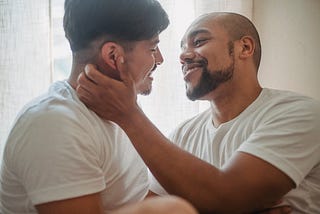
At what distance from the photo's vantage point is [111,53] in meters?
1.04

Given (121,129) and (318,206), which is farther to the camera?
(318,206)

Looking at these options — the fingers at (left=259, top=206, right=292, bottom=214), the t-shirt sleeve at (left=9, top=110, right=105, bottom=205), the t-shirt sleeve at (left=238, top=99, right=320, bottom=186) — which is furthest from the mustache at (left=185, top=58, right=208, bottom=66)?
the t-shirt sleeve at (left=9, top=110, right=105, bottom=205)

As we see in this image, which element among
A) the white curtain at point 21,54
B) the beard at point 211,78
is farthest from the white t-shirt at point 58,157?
the beard at point 211,78

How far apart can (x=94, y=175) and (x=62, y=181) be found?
74 mm

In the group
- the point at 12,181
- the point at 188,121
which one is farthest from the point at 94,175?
the point at 188,121

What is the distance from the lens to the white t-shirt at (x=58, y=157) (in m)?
0.81

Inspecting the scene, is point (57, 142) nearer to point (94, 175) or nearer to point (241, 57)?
point (94, 175)

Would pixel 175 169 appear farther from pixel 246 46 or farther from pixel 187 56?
pixel 246 46

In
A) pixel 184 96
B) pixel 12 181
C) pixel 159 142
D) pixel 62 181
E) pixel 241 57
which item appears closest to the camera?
pixel 62 181

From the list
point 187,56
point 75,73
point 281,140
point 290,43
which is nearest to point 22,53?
point 75,73

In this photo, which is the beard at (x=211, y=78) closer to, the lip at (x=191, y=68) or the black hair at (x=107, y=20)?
the lip at (x=191, y=68)

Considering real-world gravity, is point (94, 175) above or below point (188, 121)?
above

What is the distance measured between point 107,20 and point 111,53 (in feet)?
0.27

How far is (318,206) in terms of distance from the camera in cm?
125
